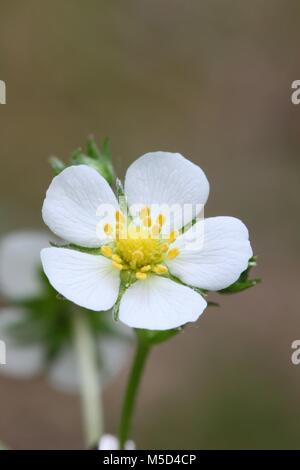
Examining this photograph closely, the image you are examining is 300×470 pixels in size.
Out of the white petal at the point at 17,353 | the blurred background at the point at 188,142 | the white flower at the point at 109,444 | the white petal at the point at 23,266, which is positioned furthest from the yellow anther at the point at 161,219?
the blurred background at the point at 188,142

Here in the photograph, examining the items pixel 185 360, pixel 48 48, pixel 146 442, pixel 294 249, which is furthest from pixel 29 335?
pixel 48 48

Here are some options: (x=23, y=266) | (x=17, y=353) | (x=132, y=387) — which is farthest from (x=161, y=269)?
(x=17, y=353)

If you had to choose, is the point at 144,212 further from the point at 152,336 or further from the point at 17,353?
the point at 17,353

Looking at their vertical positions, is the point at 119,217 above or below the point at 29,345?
above

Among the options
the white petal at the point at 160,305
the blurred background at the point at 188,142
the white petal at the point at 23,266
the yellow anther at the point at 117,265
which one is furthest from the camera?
the blurred background at the point at 188,142

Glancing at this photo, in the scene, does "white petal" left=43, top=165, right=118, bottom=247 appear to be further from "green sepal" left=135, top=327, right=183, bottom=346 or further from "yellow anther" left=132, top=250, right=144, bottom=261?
"green sepal" left=135, top=327, right=183, bottom=346

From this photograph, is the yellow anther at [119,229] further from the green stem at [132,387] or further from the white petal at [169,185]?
the green stem at [132,387]
